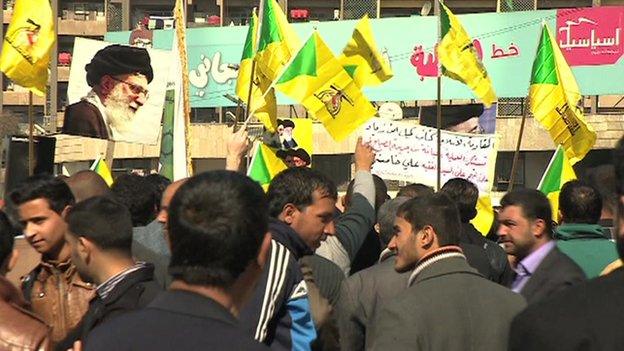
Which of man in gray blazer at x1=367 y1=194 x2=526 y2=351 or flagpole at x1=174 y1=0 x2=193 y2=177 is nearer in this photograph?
man in gray blazer at x1=367 y1=194 x2=526 y2=351

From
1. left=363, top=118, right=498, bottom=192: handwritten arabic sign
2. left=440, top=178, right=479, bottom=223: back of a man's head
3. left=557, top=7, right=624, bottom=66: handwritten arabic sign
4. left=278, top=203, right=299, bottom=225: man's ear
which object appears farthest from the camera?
left=557, top=7, right=624, bottom=66: handwritten arabic sign

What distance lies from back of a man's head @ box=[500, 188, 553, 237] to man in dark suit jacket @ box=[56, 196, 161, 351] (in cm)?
201

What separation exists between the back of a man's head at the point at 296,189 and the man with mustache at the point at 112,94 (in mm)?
7775

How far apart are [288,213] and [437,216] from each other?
540mm

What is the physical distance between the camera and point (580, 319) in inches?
92.7

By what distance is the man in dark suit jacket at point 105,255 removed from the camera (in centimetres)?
422

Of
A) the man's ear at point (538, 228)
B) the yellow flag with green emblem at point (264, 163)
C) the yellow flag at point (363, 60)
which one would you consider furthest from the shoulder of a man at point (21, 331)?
the yellow flag at point (363, 60)

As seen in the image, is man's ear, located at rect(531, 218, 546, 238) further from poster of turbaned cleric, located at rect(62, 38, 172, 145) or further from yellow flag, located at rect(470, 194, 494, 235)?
poster of turbaned cleric, located at rect(62, 38, 172, 145)

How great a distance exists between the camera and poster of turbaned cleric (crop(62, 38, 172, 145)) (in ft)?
42.0

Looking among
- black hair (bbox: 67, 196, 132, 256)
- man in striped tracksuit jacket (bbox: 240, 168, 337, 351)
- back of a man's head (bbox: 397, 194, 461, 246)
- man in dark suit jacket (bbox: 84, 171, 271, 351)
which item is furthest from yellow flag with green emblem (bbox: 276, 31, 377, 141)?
man in dark suit jacket (bbox: 84, 171, 271, 351)

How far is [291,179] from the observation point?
5008mm

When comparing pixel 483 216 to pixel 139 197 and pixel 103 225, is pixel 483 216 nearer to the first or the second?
pixel 139 197

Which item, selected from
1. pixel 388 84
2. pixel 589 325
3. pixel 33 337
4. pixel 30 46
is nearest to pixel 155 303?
pixel 589 325

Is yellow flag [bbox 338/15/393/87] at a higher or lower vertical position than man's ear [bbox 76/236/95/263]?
higher
